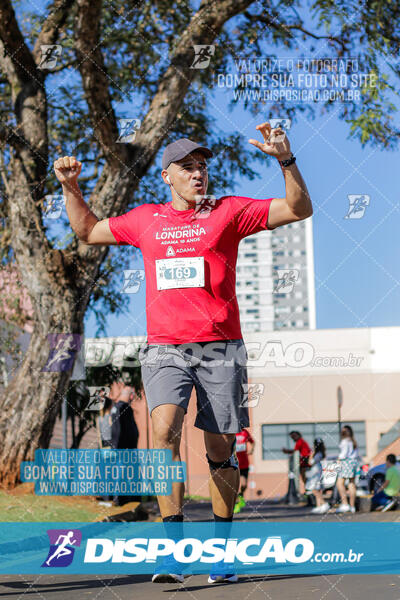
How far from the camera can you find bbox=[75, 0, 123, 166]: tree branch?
9.25m

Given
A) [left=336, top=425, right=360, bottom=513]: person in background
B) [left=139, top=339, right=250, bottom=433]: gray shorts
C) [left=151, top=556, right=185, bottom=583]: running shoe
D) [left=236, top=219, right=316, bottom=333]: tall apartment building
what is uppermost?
[left=236, top=219, right=316, bottom=333]: tall apartment building

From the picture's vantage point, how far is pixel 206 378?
3.98 meters

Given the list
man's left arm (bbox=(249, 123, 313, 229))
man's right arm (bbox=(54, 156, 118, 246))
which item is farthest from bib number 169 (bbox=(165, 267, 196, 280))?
man's right arm (bbox=(54, 156, 118, 246))

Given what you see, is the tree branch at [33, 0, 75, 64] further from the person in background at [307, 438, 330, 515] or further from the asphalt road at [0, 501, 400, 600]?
the asphalt road at [0, 501, 400, 600]

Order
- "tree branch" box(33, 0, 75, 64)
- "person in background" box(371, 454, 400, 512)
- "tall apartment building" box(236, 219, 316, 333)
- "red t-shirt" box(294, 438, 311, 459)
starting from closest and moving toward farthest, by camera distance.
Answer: "tree branch" box(33, 0, 75, 64)
"person in background" box(371, 454, 400, 512)
"red t-shirt" box(294, 438, 311, 459)
"tall apartment building" box(236, 219, 316, 333)

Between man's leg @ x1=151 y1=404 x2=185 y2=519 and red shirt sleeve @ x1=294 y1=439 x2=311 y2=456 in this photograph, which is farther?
red shirt sleeve @ x1=294 y1=439 x2=311 y2=456

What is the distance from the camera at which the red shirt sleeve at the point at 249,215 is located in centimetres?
408

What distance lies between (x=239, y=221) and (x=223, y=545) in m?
1.62

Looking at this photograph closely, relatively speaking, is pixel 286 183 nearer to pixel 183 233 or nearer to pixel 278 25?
pixel 183 233

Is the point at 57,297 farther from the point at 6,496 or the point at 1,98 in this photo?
the point at 1,98

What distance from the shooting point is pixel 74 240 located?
977cm

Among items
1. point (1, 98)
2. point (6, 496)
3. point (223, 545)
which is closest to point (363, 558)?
point (223, 545)

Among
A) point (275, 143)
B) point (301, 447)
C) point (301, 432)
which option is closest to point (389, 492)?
point (301, 447)

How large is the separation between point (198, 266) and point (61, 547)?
2043mm
